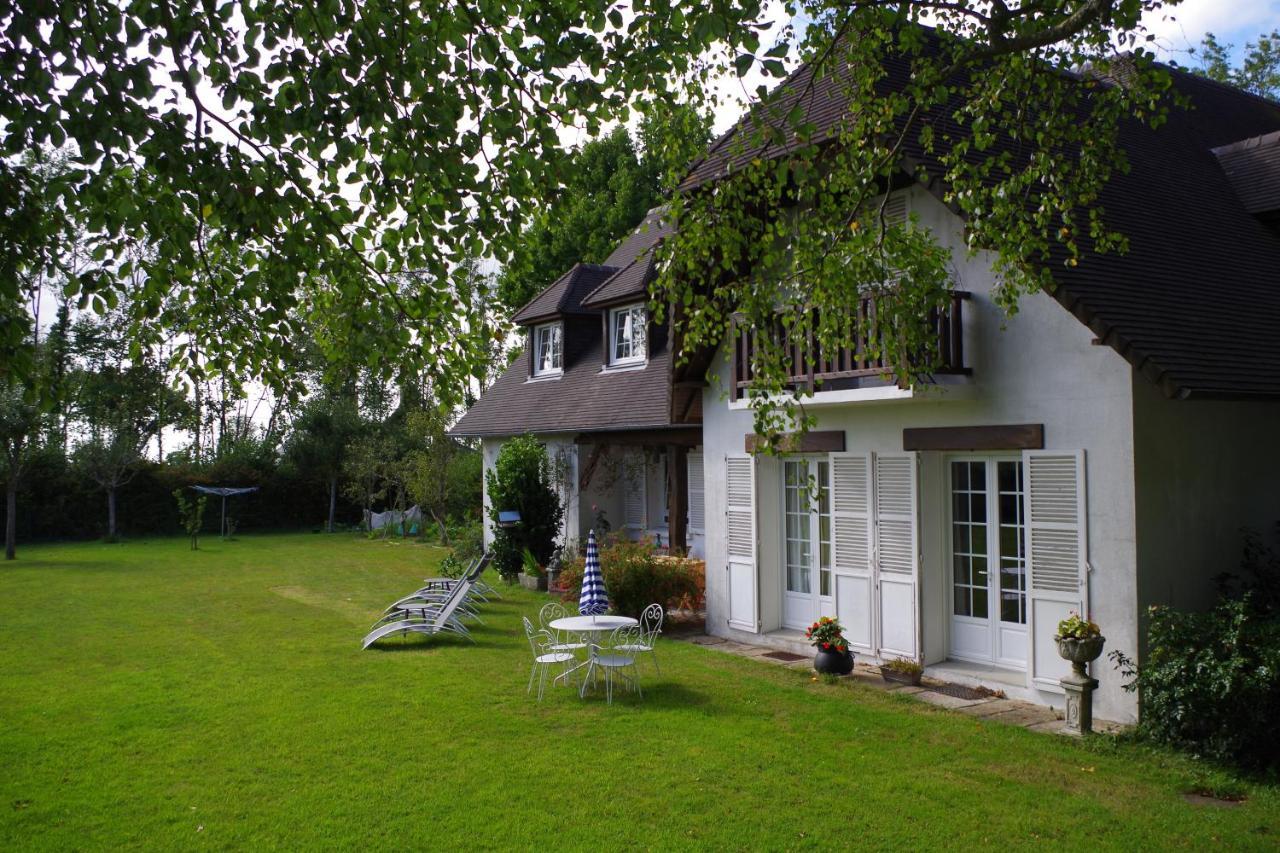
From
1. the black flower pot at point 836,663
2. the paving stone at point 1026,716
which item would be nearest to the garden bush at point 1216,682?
the paving stone at point 1026,716

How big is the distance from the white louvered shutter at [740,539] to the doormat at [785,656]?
0.65m

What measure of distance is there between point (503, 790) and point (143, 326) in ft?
13.6

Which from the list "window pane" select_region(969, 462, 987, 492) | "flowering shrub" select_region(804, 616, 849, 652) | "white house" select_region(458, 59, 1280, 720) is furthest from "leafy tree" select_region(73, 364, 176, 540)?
"window pane" select_region(969, 462, 987, 492)

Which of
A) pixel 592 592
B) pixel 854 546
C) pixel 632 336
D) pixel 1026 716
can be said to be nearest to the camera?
pixel 1026 716

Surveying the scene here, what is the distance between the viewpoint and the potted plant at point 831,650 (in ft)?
35.9

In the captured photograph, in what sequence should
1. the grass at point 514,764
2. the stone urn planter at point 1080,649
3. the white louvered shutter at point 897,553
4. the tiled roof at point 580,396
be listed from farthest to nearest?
the tiled roof at point 580,396, the white louvered shutter at point 897,553, the stone urn planter at point 1080,649, the grass at point 514,764

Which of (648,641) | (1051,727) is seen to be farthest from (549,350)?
(1051,727)

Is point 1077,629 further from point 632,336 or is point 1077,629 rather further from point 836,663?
point 632,336

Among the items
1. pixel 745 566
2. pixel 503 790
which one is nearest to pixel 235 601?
pixel 745 566

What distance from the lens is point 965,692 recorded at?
1011cm

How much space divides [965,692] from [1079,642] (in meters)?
1.86

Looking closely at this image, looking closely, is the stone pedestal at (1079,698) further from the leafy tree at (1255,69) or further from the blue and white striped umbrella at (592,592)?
the leafy tree at (1255,69)

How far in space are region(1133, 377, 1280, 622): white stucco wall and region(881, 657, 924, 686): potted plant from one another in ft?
8.47

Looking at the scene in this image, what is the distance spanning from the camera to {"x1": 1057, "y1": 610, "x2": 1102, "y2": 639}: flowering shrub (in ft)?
28.1
